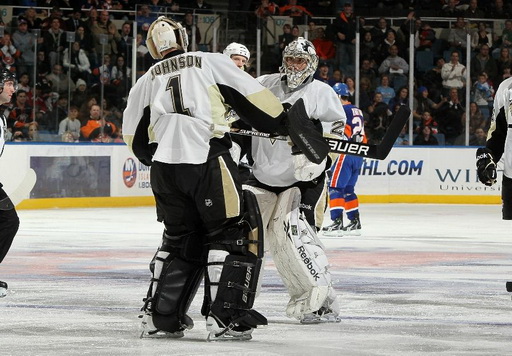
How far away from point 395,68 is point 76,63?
4.44 m

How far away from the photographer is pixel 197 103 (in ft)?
16.1

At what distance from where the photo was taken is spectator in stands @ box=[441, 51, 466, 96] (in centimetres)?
1641

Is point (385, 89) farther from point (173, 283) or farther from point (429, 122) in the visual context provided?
point (173, 283)

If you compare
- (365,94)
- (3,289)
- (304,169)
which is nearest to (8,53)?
(365,94)

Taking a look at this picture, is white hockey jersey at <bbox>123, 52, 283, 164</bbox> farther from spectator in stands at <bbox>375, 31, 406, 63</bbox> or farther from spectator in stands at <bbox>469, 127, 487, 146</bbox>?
spectator in stands at <bbox>469, 127, 487, 146</bbox>

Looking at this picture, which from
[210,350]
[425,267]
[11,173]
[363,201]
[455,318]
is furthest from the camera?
[363,201]

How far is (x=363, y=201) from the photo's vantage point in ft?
53.5

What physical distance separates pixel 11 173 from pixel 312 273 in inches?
354

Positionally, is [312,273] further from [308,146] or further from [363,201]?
[363,201]

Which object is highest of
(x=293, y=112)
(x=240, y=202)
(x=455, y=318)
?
(x=293, y=112)

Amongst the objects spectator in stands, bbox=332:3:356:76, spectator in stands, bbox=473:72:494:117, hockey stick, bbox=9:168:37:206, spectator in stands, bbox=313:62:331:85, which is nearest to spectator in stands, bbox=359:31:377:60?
spectator in stands, bbox=332:3:356:76

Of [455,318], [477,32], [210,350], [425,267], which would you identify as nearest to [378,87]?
[477,32]

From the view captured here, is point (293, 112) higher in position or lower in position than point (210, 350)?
higher

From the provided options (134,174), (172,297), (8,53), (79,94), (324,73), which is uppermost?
(8,53)
